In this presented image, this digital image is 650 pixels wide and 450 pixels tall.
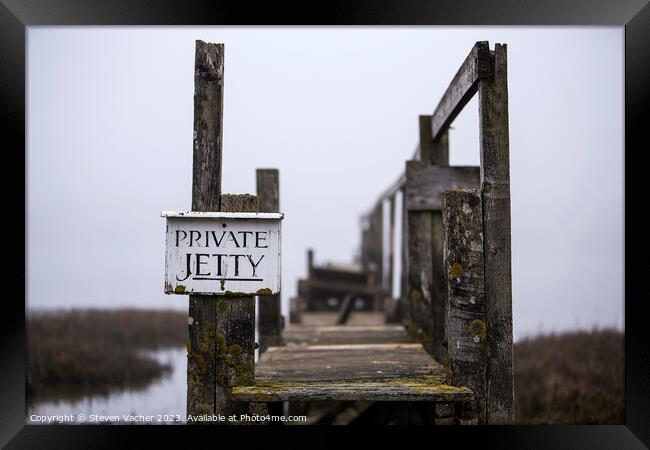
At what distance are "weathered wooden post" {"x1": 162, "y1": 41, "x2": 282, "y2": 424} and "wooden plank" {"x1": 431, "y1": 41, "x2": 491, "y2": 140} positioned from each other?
165 centimetres

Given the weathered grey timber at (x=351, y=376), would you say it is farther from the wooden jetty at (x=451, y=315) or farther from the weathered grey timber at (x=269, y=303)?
the weathered grey timber at (x=269, y=303)

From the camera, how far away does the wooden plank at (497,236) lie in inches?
158

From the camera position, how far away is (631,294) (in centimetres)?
452

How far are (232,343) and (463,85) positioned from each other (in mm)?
2463

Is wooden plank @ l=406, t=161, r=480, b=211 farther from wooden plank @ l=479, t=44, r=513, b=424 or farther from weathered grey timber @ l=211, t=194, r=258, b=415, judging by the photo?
weathered grey timber @ l=211, t=194, r=258, b=415

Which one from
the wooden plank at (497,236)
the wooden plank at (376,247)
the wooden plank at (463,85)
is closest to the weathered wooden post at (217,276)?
the wooden plank at (497,236)

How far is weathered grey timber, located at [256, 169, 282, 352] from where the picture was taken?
21.5ft

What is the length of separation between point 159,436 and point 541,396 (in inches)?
280

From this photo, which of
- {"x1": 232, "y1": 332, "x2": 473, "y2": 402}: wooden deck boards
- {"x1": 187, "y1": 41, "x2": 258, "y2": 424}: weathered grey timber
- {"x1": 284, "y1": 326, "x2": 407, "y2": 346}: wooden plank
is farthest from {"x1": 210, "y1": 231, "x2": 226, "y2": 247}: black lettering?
{"x1": 284, "y1": 326, "x2": 407, "y2": 346}: wooden plank

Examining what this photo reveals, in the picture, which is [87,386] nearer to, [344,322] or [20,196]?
[344,322]

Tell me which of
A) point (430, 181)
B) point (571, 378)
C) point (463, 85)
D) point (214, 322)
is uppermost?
point (463, 85)

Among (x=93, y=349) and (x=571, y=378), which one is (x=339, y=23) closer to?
(x=571, y=378)

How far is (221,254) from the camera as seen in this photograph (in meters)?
3.97

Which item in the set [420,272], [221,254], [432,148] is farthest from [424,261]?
[221,254]
